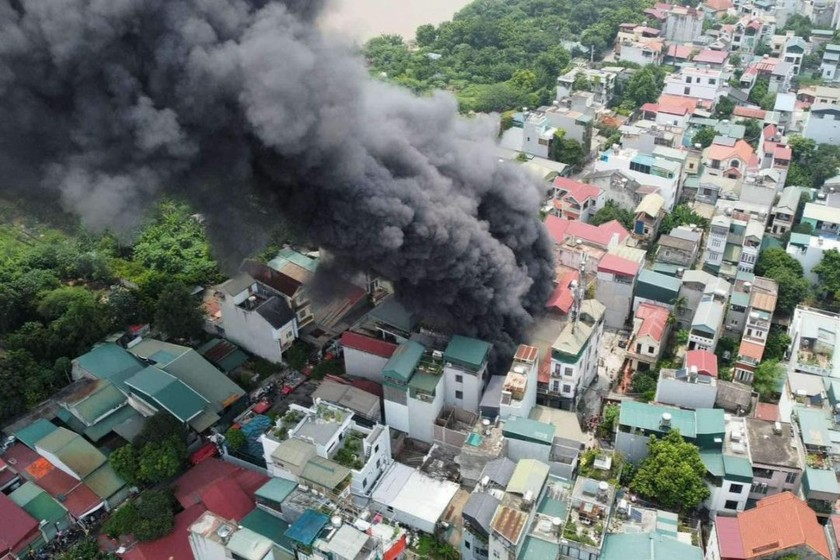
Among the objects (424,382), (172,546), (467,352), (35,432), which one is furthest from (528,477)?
(35,432)

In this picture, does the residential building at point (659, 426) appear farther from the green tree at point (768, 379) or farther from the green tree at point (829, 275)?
the green tree at point (829, 275)

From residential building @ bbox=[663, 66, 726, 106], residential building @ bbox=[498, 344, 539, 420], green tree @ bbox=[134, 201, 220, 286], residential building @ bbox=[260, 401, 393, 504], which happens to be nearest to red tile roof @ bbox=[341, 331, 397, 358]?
residential building @ bbox=[260, 401, 393, 504]

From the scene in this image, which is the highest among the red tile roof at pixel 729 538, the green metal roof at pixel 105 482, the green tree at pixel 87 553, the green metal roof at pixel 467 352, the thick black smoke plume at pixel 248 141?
the thick black smoke plume at pixel 248 141

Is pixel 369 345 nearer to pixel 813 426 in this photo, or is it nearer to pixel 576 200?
pixel 813 426

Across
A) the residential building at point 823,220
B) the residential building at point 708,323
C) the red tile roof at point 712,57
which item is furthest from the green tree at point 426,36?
the residential building at point 708,323

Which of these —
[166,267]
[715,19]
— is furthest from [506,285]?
[715,19]

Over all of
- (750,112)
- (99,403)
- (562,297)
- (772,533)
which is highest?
(750,112)

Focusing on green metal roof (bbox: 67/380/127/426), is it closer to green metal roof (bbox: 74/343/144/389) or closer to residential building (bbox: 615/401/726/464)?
green metal roof (bbox: 74/343/144/389)
